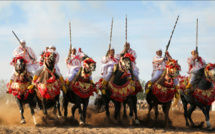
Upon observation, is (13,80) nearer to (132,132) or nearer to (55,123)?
(55,123)

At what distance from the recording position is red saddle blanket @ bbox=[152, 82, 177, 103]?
1127 cm

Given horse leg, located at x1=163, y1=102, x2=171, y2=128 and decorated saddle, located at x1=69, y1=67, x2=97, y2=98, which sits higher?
decorated saddle, located at x1=69, y1=67, x2=97, y2=98

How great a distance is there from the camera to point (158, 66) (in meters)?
12.8

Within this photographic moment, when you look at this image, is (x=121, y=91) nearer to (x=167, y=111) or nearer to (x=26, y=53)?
(x=167, y=111)

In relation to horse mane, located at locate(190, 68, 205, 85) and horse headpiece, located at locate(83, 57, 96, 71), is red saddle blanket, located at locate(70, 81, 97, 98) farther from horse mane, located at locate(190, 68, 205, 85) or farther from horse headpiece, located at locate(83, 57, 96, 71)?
horse mane, located at locate(190, 68, 205, 85)

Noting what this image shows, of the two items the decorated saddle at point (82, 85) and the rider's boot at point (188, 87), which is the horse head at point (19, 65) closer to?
the decorated saddle at point (82, 85)

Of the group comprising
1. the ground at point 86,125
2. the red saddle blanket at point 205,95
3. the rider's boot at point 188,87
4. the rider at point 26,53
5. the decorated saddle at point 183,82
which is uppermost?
the rider at point 26,53

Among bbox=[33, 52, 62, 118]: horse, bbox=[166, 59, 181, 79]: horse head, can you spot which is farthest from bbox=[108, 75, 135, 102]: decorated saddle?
bbox=[33, 52, 62, 118]: horse

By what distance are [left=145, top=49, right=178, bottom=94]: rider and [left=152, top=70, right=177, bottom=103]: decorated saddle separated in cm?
37

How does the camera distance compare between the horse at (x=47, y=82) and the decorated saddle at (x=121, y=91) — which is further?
the decorated saddle at (x=121, y=91)

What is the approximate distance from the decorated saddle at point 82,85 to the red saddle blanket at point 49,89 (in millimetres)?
612

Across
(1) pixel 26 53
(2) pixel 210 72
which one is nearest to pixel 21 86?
(1) pixel 26 53

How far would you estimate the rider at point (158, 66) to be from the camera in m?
11.9

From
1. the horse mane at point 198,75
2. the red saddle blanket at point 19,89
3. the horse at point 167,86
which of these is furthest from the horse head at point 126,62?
the red saddle blanket at point 19,89
